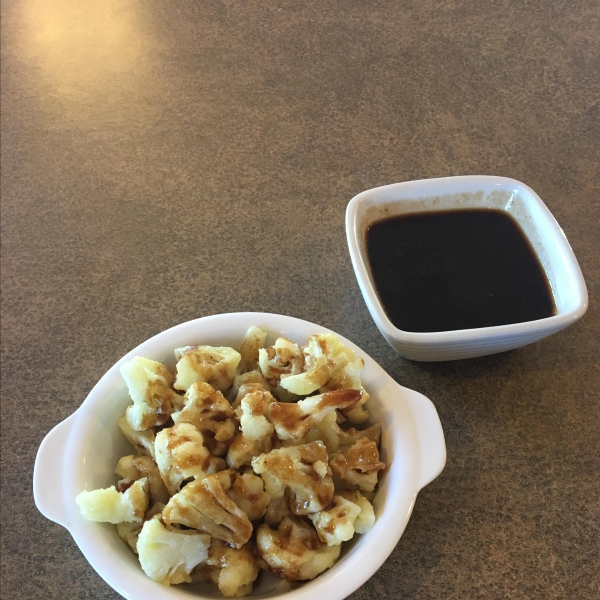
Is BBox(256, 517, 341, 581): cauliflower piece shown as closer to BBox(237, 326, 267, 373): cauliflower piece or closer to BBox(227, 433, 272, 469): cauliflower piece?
BBox(227, 433, 272, 469): cauliflower piece

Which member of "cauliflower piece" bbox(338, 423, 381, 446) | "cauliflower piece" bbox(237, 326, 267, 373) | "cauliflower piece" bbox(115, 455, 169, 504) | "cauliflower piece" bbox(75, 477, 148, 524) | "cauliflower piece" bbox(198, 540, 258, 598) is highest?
"cauliflower piece" bbox(237, 326, 267, 373)

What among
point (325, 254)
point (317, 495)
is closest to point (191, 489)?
point (317, 495)

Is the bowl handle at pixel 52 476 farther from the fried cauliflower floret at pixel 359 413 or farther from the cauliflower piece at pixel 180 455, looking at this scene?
the fried cauliflower floret at pixel 359 413

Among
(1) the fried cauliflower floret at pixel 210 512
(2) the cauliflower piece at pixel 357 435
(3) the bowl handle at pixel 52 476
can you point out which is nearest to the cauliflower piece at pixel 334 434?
(2) the cauliflower piece at pixel 357 435

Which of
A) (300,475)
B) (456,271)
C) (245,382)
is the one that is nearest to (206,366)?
(245,382)

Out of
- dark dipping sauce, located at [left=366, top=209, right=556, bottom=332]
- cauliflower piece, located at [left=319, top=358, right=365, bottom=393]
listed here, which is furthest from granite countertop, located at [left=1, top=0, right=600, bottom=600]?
cauliflower piece, located at [left=319, top=358, right=365, bottom=393]

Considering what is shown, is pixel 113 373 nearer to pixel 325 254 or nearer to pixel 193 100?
pixel 325 254

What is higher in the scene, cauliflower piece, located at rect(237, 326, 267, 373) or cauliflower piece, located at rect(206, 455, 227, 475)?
cauliflower piece, located at rect(237, 326, 267, 373)
